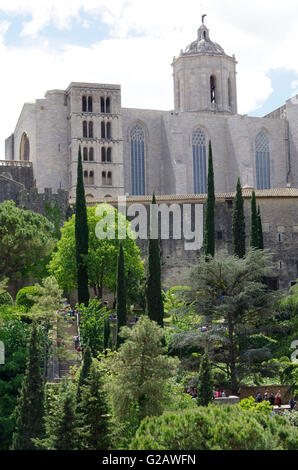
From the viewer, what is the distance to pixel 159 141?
243 feet

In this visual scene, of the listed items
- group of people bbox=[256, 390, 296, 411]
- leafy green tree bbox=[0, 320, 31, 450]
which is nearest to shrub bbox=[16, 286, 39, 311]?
leafy green tree bbox=[0, 320, 31, 450]

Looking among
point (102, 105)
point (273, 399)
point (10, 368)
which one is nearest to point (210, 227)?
point (273, 399)

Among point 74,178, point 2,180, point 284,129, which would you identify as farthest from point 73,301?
point 284,129

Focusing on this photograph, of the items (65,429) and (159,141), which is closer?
(65,429)

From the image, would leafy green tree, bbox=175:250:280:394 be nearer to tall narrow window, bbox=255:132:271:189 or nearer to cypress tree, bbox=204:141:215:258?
cypress tree, bbox=204:141:215:258

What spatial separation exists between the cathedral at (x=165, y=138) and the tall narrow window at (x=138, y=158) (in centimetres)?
9

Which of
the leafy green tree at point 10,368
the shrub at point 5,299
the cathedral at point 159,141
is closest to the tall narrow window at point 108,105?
the cathedral at point 159,141

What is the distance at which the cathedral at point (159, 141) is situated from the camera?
69062 millimetres

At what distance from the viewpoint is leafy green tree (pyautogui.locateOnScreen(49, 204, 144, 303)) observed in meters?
41.2

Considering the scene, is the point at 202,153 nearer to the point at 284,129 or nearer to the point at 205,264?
the point at 284,129

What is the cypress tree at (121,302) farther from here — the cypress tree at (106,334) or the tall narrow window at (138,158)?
the tall narrow window at (138,158)

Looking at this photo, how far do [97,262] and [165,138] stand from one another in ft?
112

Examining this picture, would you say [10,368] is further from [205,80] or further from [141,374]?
[205,80]

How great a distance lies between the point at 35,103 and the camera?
70750 mm
